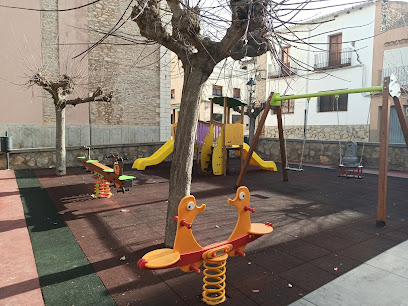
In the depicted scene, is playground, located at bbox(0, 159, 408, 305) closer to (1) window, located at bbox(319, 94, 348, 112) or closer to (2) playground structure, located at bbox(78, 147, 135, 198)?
(2) playground structure, located at bbox(78, 147, 135, 198)

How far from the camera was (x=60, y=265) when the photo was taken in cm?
313

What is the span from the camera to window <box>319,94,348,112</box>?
724 inches

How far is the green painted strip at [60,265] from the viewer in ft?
8.33

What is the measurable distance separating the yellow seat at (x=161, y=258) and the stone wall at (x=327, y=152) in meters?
8.53

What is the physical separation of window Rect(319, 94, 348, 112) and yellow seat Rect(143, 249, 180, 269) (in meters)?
18.0

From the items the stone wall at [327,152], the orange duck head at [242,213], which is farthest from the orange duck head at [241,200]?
the stone wall at [327,152]

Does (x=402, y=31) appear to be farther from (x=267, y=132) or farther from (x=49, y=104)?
(x=49, y=104)

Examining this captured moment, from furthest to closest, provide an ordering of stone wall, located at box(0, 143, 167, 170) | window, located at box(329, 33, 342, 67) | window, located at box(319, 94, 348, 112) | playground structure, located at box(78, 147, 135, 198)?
window, located at box(329, 33, 342, 67), window, located at box(319, 94, 348, 112), stone wall, located at box(0, 143, 167, 170), playground structure, located at box(78, 147, 135, 198)

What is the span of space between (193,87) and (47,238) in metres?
2.82

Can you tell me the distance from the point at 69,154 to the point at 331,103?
16.0m

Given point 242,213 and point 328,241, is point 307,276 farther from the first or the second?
point 328,241

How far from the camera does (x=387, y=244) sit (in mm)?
3807

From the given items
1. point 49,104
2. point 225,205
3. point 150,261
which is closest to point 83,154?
point 49,104

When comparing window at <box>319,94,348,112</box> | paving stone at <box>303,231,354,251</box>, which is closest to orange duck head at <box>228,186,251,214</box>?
paving stone at <box>303,231,354,251</box>
